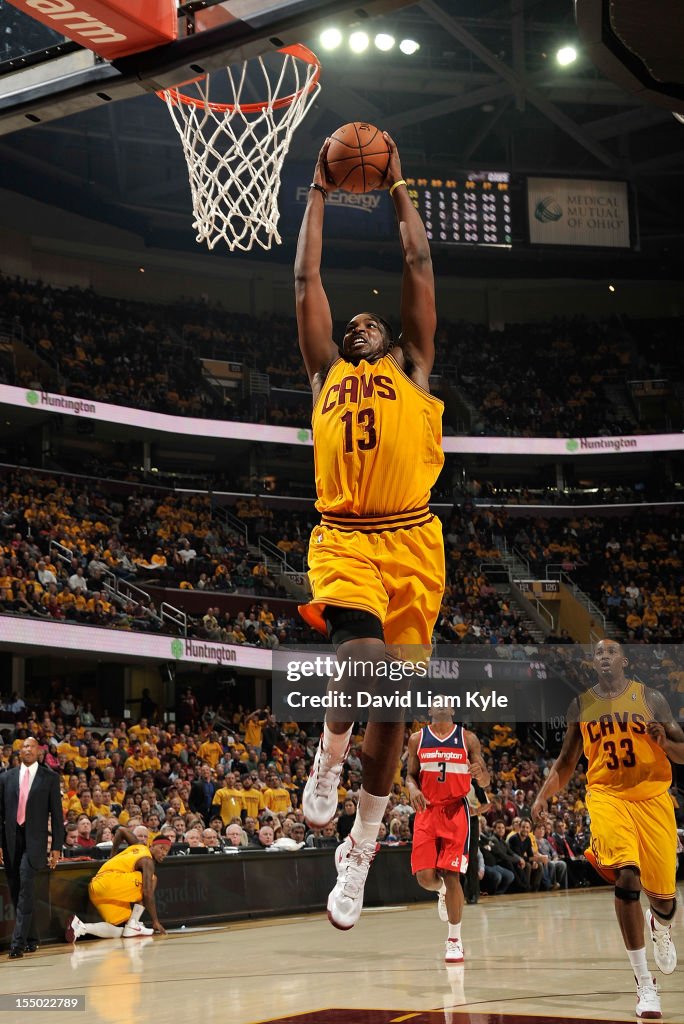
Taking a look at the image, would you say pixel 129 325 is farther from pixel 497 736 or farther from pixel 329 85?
pixel 497 736

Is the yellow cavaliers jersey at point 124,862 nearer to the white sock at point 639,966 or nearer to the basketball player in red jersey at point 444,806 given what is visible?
the basketball player in red jersey at point 444,806

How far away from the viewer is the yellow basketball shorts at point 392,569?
4.52 metres

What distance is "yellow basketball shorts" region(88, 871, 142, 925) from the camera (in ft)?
39.0

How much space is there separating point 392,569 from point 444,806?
5998mm

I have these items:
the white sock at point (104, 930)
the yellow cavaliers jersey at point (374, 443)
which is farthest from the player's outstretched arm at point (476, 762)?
the yellow cavaliers jersey at point (374, 443)

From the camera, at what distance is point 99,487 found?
26953 mm

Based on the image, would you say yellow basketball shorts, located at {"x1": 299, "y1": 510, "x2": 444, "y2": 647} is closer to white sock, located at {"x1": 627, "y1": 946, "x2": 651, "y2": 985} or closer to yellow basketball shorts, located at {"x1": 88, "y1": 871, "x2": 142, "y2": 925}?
white sock, located at {"x1": 627, "y1": 946, "x2": 651, "y2": 985}

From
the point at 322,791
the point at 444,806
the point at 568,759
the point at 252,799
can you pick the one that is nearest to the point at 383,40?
the point at 252,799

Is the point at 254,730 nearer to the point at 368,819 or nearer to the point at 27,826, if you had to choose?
the point at 27,826

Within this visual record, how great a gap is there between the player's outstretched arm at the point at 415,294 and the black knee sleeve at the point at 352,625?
3.43 ft

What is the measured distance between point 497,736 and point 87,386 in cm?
1233

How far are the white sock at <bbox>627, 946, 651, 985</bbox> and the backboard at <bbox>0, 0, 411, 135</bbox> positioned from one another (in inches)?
205

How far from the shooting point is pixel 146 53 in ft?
17.5

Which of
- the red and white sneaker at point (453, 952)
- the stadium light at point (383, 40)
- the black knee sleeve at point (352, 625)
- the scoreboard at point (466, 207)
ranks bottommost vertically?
the red and white sneaker at point (453, 952)
